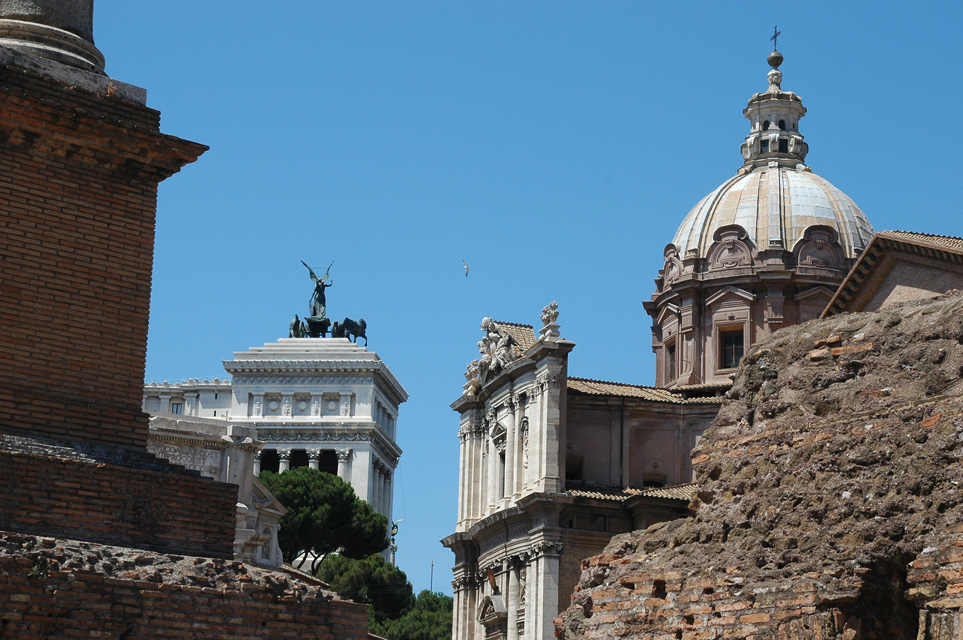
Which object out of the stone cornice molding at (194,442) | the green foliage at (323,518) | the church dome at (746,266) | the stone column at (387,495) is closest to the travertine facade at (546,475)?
the church dome at (746,266)

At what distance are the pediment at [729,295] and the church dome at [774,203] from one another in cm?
176

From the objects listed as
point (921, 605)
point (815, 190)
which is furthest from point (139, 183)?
point (815, 190)

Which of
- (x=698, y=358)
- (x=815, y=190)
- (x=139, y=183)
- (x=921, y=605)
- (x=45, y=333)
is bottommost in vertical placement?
(x=921, y=605)

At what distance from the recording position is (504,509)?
4997 centimetres

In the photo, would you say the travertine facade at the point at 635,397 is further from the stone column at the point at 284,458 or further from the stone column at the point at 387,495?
the stone column at the point at 387,495

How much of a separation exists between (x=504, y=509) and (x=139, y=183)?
3833 cm

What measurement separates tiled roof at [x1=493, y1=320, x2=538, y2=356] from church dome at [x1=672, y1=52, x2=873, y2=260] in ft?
25.6

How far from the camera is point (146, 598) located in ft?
34.2

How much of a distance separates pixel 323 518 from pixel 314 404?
3538cm

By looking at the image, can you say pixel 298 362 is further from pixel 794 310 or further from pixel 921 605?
pixel 921 605

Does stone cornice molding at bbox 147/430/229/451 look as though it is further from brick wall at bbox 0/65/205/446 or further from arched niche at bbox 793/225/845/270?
→ arched niche at bbox 793/225/845/270

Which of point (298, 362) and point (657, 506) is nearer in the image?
point (657, 506)

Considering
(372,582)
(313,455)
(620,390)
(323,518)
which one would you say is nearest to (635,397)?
(620,390)

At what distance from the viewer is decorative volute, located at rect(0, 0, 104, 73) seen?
12758 millimetres
